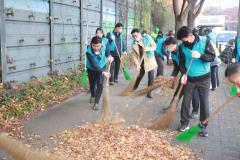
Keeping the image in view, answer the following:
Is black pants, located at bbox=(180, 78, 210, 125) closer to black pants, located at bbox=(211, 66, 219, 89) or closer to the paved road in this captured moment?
the paved road

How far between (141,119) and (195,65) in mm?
1780

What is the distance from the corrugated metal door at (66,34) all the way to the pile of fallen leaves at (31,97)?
57 centimetres

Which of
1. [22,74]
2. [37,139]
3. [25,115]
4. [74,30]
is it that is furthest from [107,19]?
[37,139]

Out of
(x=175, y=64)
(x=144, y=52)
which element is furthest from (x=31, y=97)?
(x=144, y=52)

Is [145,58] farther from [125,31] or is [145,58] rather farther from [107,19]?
[125,31]

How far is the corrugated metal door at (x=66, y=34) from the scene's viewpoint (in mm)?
9859

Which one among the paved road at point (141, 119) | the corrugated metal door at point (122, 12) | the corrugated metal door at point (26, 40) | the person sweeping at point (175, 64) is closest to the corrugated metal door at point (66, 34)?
the corrugated metal door at point (26, 40)

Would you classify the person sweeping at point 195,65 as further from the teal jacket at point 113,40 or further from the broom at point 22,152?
the teal jacket at point 113,40

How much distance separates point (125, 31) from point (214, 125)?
11.7 meters

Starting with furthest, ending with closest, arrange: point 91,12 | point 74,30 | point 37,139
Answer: point 91,12 < point 74,30 < point 37,139

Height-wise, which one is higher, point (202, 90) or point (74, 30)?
point (74, 30)

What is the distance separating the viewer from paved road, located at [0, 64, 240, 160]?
5.89m

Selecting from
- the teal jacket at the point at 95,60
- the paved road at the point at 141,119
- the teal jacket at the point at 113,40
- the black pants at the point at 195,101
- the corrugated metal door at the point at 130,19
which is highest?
the corrugated metal door at the point at 130,19

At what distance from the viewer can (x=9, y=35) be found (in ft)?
24.7
